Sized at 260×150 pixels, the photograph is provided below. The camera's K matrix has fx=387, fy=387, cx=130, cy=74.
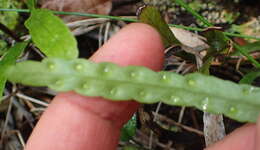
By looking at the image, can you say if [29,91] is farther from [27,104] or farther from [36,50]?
[36,50]

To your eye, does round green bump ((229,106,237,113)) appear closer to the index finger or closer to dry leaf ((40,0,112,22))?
the index finger

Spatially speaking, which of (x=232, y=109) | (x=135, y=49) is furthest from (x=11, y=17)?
(x=232, y=109)

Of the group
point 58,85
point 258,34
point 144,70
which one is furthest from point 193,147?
point 58,85

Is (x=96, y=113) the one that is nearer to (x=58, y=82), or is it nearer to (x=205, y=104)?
(x=58, y=82)

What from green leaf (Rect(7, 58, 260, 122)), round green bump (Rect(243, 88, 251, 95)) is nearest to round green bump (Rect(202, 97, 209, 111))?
green leaf (Rect(7, 58, 260, 122))

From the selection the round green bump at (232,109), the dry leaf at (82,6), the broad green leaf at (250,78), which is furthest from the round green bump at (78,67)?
the dry leaf at (82,6)

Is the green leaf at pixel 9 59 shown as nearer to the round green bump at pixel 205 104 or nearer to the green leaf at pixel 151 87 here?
the green leaf at pixel 151 87
